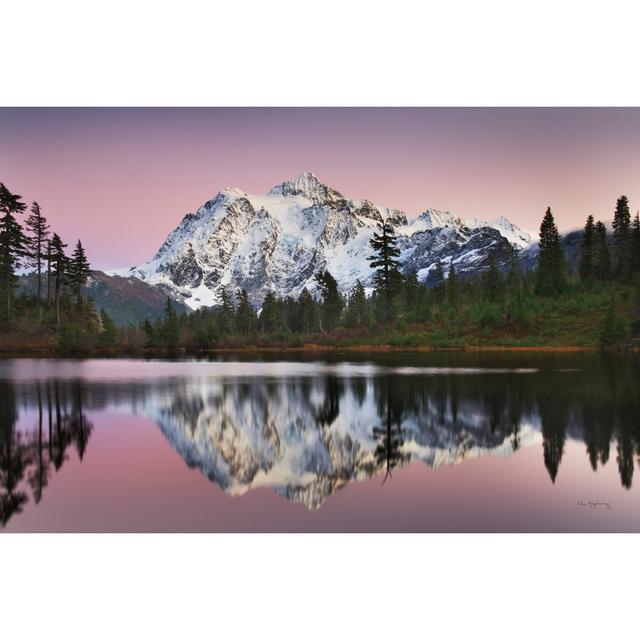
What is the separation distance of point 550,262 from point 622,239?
28.5ft

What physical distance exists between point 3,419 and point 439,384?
12.9 metres

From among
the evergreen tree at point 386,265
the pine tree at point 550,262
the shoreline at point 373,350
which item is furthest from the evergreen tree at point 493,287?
the shoreline at point 373,350

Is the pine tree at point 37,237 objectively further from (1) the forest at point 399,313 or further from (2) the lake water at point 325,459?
(2) the lake water at point 325,459

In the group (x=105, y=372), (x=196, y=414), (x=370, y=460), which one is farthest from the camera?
(x=105, y=372)

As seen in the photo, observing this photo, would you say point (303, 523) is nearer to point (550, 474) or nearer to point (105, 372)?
point (550, 474)

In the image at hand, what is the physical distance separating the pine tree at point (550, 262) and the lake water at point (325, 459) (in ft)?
135

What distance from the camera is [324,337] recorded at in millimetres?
59000

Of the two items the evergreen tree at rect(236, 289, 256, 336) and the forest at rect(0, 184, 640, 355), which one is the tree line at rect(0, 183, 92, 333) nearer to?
the forest at rect(0, 184, 640, 355)

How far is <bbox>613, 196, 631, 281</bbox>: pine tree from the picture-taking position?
59.4 m

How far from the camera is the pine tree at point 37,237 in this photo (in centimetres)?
4847

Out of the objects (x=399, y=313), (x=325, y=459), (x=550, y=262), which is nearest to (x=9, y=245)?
(x=399, y=313)

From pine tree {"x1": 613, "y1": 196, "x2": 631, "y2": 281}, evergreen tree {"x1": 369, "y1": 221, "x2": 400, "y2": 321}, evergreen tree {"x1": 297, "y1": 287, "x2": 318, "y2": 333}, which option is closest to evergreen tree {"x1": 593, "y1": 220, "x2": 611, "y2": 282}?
pine tree {"x1": 613, "y1": 196, "x2": 631, "y2": 281}

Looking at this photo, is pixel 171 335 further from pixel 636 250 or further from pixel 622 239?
pixel 622 239

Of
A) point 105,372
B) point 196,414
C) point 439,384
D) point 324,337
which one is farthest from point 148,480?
point 324,337
